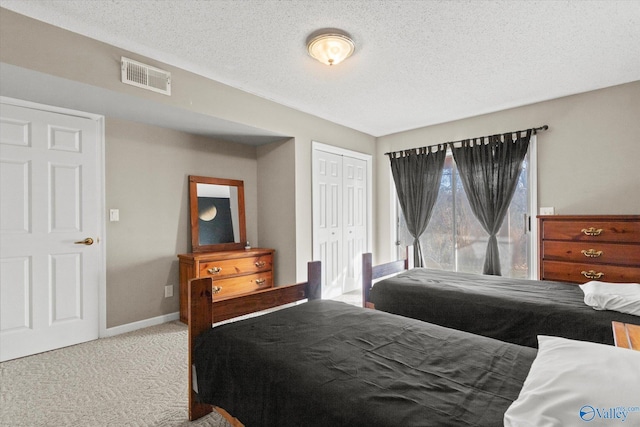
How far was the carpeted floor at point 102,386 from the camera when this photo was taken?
1818 mm

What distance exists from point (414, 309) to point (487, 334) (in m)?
0.53

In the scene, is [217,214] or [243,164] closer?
[217,214]

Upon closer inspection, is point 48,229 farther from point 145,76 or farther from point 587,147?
point 587,147

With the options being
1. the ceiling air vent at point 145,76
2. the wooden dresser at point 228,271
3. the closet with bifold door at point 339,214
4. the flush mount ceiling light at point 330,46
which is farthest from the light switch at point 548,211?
the ceiling air vent at point 145,76

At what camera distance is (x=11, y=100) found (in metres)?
2.57

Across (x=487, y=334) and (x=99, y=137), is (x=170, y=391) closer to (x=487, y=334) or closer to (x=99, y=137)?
(x=487, y=334)

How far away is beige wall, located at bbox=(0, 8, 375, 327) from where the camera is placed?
2197mm

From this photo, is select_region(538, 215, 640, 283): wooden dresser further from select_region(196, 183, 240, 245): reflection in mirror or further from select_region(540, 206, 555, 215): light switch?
select_region(196, 183, 240, 245): reflection in mirror

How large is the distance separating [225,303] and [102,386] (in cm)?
122

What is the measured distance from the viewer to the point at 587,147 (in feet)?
10.7

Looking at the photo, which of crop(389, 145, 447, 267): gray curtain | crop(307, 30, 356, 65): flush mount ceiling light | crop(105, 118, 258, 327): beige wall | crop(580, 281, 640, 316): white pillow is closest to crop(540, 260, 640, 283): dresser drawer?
crop(580, 281, 640, 316): white pillow

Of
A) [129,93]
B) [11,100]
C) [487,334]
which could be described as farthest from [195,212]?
[487,334]

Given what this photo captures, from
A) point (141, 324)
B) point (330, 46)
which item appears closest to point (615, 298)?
point (330, 46)

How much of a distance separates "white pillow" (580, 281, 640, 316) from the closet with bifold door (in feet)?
9.04
